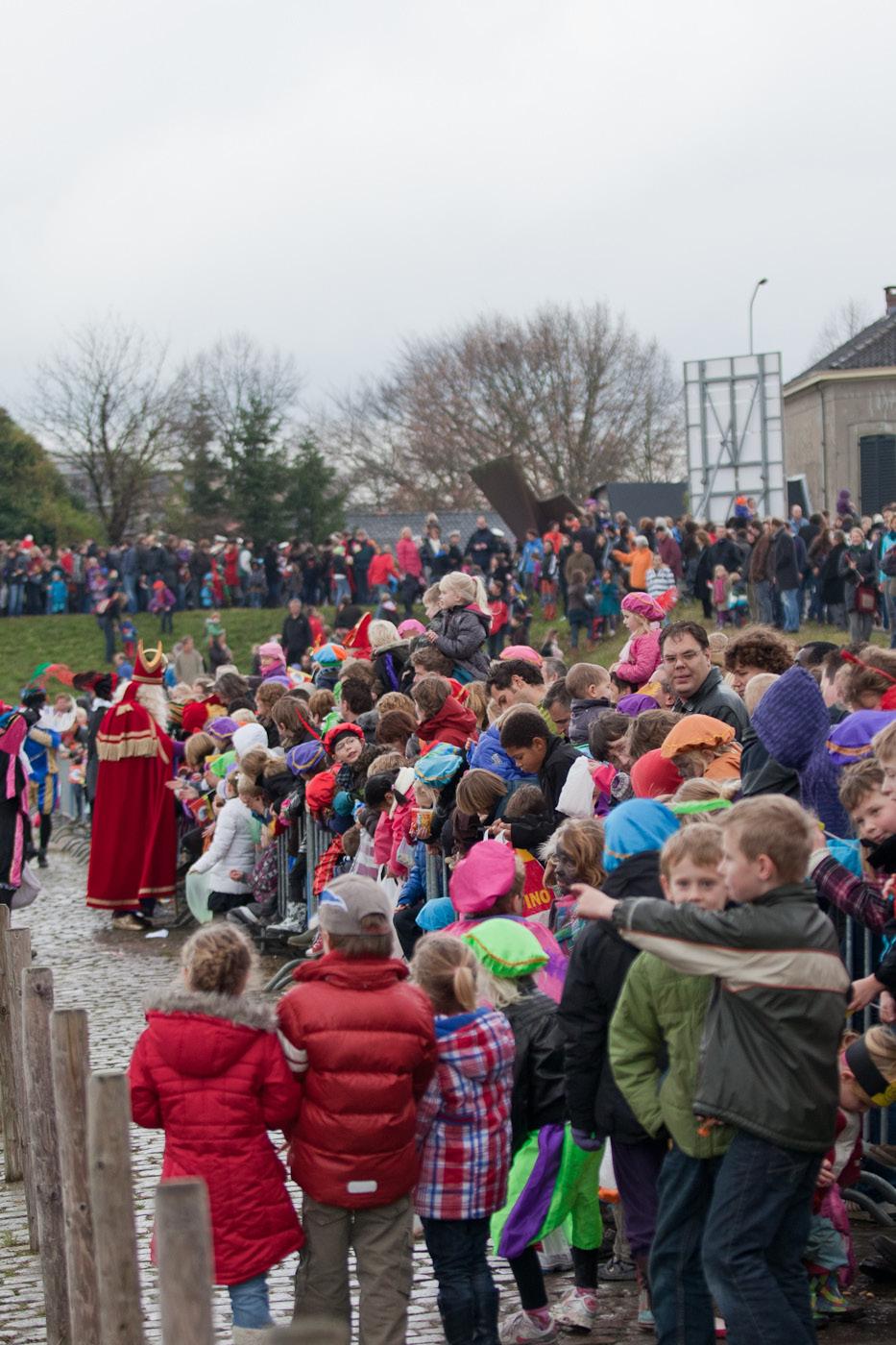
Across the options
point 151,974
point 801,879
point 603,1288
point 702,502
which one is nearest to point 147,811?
point 151,974

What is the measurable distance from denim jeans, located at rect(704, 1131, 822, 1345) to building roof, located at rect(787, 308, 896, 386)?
53.4 m

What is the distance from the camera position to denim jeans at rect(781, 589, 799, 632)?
25969mm

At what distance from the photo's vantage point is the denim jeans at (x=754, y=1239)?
15.5 feet

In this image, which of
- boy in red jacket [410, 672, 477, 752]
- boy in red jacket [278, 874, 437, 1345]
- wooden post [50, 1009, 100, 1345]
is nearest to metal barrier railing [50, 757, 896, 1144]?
boy in red jacket [410, 672, 477, 752]

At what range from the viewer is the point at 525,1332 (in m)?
5.88

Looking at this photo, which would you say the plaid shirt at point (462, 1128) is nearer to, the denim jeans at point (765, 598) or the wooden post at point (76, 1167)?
the wooden post at point (76, 1167)

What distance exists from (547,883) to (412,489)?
62.7m

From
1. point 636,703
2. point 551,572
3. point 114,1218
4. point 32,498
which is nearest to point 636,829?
point 114,1218

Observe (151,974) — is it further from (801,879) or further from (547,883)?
(801,879)

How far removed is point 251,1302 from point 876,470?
53.0 metres

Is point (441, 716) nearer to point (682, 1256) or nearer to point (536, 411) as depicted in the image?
point (682, 1256)

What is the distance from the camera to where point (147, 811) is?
16031mm

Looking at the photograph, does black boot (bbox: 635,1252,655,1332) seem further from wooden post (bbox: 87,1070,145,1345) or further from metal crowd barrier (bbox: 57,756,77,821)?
metal crowd barrier (bbox: 57,756,77,821)

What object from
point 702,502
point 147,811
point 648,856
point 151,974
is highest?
point 702,502
